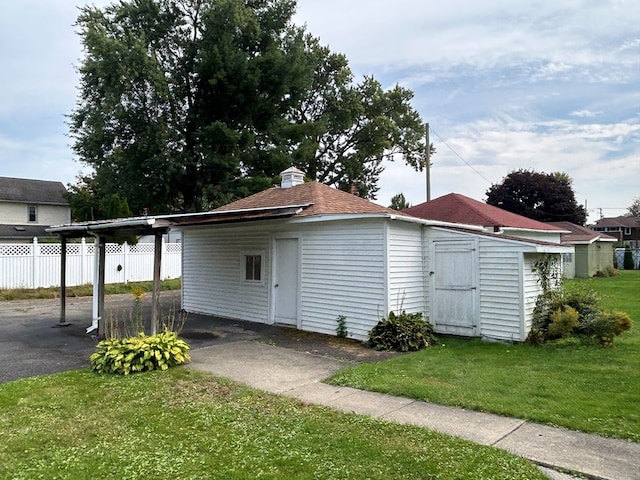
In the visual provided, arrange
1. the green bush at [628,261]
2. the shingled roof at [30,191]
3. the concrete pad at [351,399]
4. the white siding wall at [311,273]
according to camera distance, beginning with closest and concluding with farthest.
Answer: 1. the concrete pad at [351,399]
2. the white siding wall at [311,273]
3. the shingled roof at [30,191]
4. the green bush at [628,261]

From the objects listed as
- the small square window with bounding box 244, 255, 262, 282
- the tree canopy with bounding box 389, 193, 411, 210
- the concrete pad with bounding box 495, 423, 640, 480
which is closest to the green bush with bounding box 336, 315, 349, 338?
the small square window with bounding box 244, 255, 262, 282

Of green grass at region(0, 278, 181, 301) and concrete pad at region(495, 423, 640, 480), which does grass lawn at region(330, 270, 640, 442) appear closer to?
concrete pad at region(495, 423, 640, 480)

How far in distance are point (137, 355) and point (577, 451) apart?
562 cm

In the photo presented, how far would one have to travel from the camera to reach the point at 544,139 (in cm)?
2008

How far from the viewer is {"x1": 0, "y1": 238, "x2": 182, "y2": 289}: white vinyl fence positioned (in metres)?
16.9

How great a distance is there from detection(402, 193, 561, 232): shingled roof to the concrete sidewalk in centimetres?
961

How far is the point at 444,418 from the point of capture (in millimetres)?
4574

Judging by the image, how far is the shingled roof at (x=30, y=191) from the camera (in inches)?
1224


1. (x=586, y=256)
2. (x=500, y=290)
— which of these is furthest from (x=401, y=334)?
(x=586, y=256)

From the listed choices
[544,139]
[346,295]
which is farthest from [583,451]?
[544,139]

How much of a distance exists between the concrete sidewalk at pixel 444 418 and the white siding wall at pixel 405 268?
2.20 m

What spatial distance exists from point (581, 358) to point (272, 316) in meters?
6.56

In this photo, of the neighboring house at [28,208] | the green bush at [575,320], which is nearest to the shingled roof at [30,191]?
the neighboring house at [28,208]

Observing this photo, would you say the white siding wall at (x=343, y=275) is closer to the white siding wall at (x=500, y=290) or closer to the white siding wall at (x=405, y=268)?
the white siding wall at (x=405, y=268)
